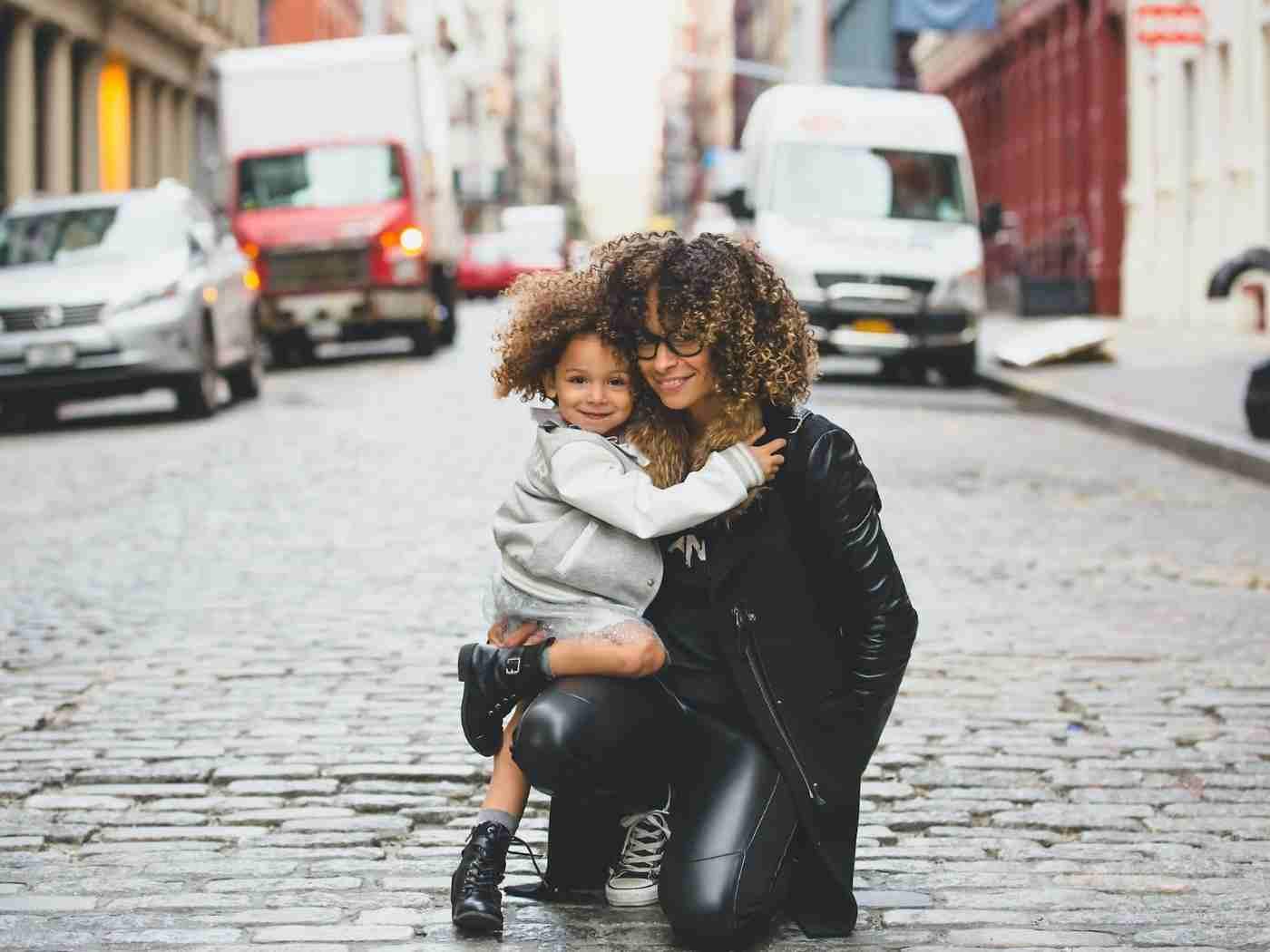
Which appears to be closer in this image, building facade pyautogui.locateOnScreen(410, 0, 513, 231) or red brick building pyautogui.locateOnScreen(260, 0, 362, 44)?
red brick building pyautogui.locateOnScreen(260, 0, 362, 44)

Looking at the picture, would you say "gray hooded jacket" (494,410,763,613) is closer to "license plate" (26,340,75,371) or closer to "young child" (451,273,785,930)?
"young child" (451,273,785,930)

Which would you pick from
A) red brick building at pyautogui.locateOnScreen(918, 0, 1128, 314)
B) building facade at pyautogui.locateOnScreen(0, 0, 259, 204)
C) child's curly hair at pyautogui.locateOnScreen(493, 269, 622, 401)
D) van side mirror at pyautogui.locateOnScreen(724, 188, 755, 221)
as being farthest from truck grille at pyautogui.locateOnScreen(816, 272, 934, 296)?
child's curly hair at pyautogui.locateOnScreen(493, 269, 622, 401)

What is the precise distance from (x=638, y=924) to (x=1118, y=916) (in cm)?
88

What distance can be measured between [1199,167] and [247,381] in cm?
1513

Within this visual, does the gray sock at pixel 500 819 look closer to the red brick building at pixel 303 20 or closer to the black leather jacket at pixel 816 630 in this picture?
the black leather jacket at pixel 816 630

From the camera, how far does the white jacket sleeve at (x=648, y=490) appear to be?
3803 mm

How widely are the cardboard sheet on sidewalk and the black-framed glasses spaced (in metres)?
18.3

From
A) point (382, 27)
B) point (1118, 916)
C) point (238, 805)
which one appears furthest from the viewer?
point (382, 27)

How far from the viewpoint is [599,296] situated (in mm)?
3971

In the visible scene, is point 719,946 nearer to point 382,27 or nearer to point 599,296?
point 599,296

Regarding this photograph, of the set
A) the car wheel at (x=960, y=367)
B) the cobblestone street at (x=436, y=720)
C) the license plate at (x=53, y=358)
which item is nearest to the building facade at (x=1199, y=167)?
the car wheel at (x=960, y=367)

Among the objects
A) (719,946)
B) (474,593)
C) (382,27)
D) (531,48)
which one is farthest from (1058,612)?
(531,48)

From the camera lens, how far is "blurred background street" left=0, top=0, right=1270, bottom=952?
178 inches

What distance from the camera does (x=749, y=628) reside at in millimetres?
3941
